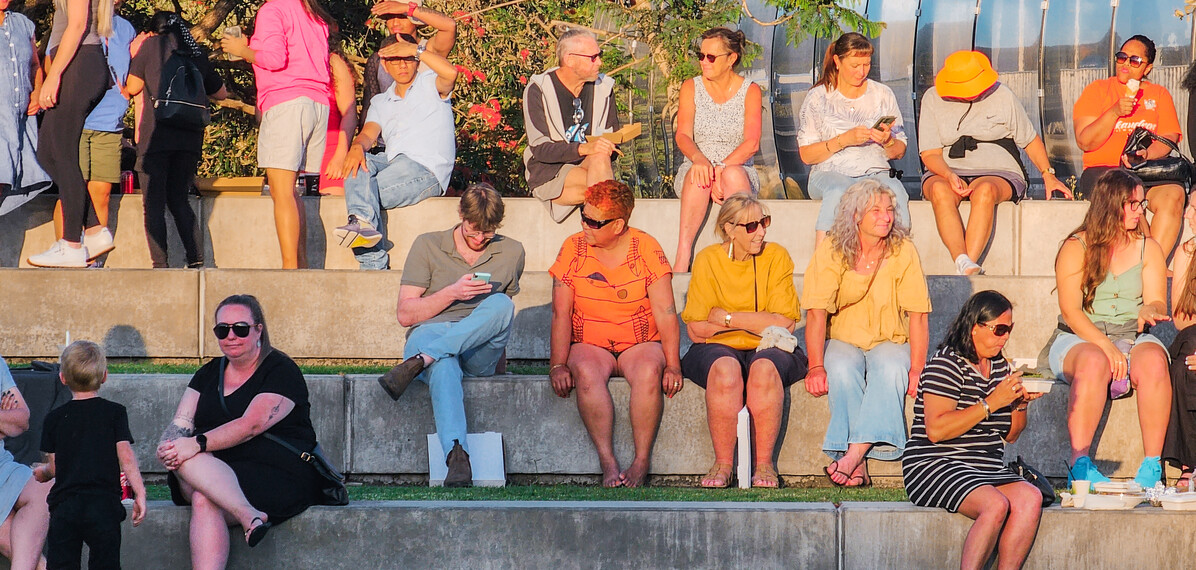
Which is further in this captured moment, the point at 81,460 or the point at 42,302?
the point at 42,302

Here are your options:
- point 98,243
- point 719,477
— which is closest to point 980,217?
point 719,477

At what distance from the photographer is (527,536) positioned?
552 cm

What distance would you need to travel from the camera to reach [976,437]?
5.62m

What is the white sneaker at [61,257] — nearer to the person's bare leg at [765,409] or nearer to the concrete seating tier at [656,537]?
the concrete seating tier at [656,537]

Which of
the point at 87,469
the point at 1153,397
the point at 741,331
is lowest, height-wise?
the point at 87,469

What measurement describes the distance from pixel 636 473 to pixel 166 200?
3.54m

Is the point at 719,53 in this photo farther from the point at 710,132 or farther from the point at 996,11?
the point at 996,11

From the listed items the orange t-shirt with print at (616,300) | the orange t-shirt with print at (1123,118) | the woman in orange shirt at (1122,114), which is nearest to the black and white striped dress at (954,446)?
the orange t-shirt with print at (616,300)

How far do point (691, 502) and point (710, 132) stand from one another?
3.50 metres

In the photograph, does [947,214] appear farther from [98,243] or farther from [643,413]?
[98,243]

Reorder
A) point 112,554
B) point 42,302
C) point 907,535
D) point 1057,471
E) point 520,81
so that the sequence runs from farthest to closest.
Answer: point 520,81 → point 42,302 → point 1057,471 → point 907,535 → point 112,554

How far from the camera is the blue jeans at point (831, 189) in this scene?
316 inches

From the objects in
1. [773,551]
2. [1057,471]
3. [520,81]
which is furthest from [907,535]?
[520,81]

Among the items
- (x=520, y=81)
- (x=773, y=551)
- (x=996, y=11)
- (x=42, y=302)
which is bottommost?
(x=773, y=551)
